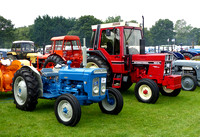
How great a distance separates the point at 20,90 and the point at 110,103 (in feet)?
7.37

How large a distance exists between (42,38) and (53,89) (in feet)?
189

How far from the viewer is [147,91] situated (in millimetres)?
6598

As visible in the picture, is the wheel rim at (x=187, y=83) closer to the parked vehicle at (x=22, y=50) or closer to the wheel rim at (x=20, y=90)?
the wheel rim at (x=20, y=90)

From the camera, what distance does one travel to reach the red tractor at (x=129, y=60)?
6.85 metres

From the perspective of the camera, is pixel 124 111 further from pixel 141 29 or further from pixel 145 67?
pixel 141 29

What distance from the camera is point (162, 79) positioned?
6.90 m

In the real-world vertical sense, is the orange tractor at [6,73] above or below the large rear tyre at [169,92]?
above

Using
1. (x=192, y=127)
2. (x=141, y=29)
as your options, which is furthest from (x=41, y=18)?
(x=192, y=127)

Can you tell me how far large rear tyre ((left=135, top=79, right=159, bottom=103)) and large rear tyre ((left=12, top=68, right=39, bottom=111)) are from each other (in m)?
3.00

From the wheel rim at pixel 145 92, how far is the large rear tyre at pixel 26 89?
3.05 meters

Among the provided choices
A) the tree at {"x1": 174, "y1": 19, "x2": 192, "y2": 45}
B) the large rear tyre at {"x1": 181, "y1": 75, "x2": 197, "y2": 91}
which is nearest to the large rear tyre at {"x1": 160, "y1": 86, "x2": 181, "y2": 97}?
the large rear tyre at {"x1": 181, "y1": 75, "x2": 197, "y2": 91}

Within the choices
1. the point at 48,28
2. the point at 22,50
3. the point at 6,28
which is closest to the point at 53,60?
the point at 22,50

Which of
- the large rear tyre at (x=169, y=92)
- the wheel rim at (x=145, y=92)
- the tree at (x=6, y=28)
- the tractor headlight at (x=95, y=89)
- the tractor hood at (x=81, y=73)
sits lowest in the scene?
the large rear tyre at (x=169, y=92)

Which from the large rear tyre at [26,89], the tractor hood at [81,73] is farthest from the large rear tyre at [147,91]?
the large rear tyre at [26,89]
